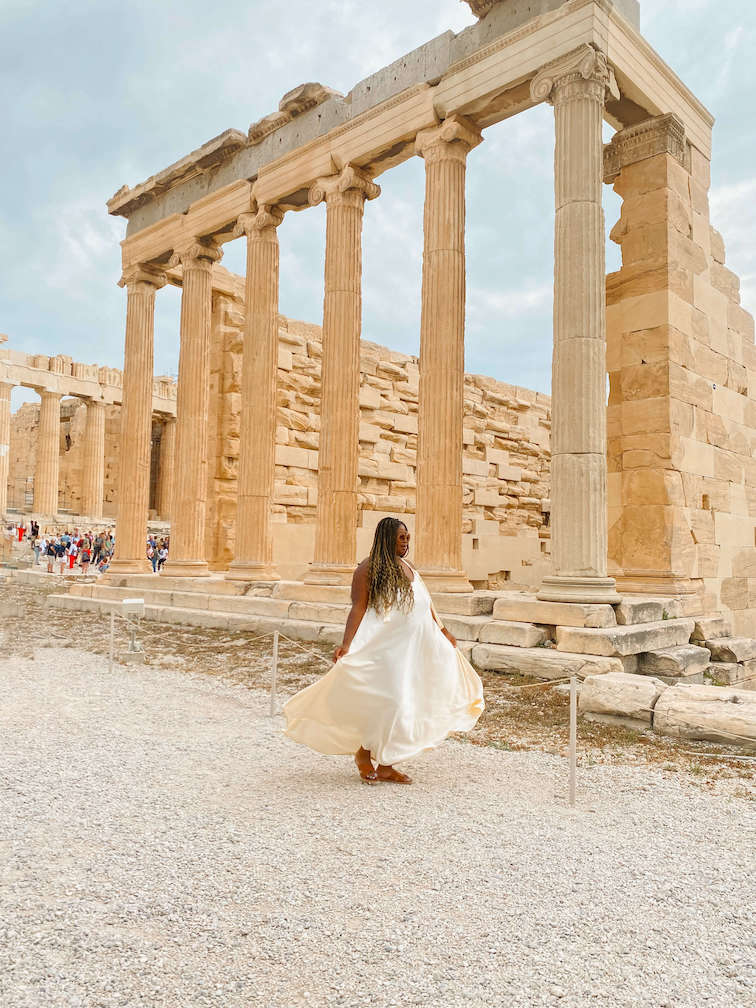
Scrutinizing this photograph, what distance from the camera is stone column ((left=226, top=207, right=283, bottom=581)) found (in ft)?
45.2

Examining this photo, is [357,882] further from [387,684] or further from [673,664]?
[673,664]

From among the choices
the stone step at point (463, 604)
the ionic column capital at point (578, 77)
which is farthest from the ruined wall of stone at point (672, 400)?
the stone step at point (463, 604)

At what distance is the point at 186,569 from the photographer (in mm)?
14945

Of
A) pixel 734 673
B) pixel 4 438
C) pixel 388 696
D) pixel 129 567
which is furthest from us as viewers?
pixel 4 438

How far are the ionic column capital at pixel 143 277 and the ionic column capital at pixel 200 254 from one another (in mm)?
1395

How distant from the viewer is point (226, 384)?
16.9m

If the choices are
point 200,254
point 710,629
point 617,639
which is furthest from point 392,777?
point 200,254

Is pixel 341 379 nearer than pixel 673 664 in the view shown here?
No

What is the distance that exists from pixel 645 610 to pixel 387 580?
5299 mm

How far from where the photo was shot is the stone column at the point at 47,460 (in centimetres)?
3712

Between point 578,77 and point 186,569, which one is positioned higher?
point 578,77

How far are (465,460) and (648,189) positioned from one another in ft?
30.2

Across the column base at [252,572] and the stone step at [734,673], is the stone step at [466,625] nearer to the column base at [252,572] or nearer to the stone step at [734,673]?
the stone step at [734,673]

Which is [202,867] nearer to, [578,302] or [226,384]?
[578,302]
